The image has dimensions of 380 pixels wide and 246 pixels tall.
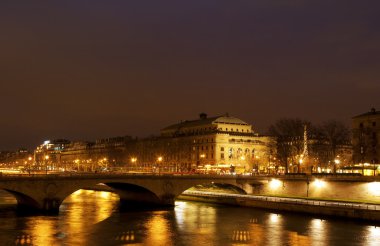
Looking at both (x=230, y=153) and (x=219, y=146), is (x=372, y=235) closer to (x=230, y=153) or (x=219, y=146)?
(x=219, y=146)

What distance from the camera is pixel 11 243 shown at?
50.1 metres

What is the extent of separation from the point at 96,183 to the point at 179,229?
22.9 metres

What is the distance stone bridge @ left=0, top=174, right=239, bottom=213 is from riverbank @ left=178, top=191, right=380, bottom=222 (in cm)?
464

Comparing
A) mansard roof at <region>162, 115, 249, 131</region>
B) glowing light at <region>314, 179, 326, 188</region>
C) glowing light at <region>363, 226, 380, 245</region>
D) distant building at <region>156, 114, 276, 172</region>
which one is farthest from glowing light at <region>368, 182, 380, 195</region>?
mansard roof at <region>162, 115, 249, 131</region>

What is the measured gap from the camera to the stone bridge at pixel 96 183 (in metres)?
72.2

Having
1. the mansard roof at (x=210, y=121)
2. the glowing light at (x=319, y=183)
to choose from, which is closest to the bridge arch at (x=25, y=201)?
the glowing light at (x=319, y=183)

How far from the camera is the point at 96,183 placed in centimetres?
7950

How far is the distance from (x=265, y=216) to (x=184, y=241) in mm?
22082

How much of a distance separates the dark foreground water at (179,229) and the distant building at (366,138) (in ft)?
142

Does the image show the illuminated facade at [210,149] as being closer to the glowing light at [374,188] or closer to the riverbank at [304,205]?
the riverbank at [304,205]

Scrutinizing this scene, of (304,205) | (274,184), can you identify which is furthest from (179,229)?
(274,184)

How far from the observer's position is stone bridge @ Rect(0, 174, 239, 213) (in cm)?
7215

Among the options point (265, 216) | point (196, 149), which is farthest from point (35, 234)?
point (196, 149)

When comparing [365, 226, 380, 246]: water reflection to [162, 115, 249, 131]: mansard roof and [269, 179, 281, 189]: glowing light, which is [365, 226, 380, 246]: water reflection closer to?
[269, 179, 281, 189]: glowing light
